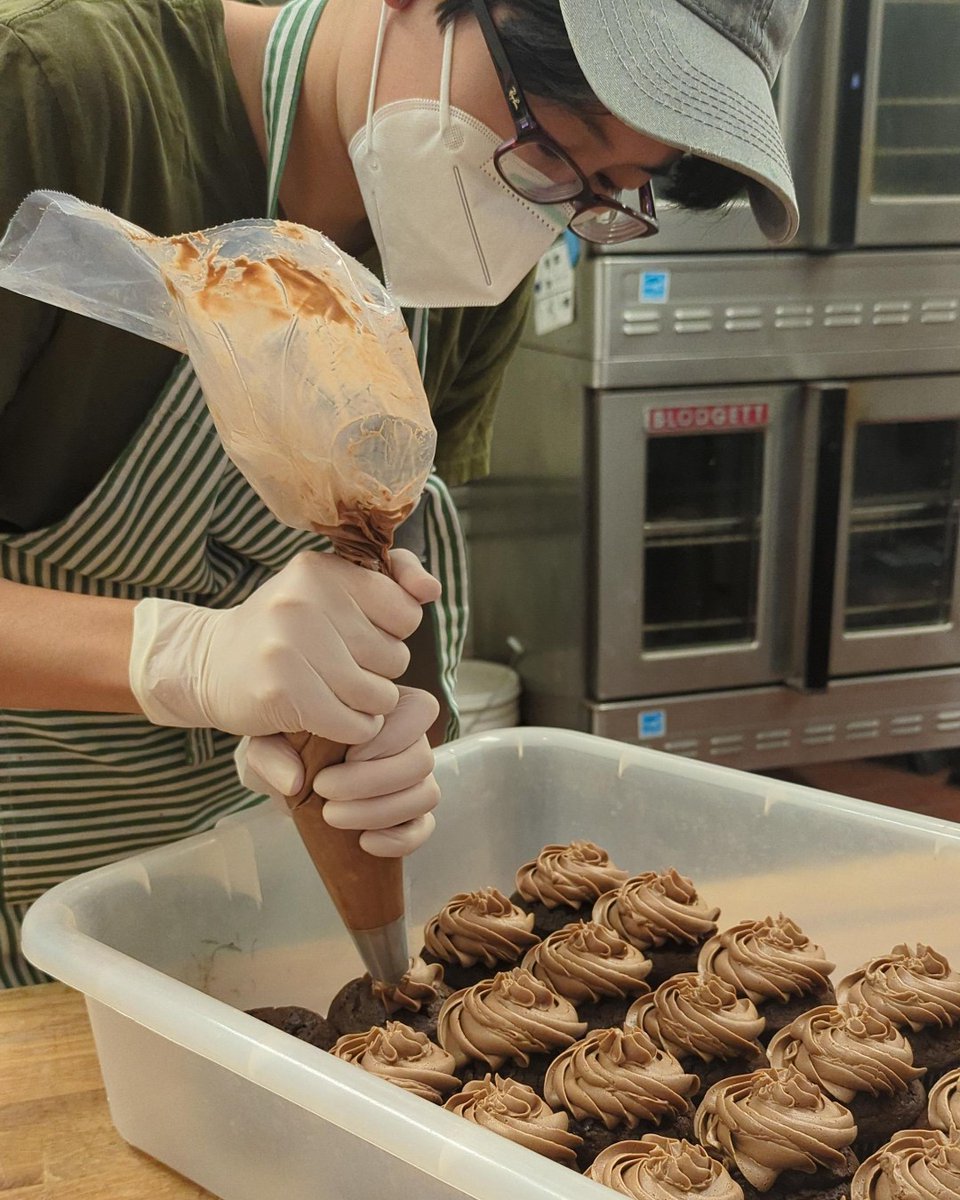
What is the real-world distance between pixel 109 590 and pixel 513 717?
1.67 metres

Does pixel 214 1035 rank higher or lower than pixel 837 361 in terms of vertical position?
lower

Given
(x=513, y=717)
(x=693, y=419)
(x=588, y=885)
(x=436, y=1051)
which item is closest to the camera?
(x=436, y=1051)

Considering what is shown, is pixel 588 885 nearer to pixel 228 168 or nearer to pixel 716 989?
pixel 716 989

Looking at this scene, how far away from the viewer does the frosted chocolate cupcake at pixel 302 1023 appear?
1.12 m

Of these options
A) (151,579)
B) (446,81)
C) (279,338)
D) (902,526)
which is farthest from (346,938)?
(902,526)

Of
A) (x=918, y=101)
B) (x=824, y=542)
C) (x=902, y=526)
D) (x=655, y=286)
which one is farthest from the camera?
(x=902, y=526)

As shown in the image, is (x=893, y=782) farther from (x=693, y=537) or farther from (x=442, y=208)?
(x=442, y=208)

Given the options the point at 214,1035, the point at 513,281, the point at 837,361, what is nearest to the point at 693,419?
the point at 837,361

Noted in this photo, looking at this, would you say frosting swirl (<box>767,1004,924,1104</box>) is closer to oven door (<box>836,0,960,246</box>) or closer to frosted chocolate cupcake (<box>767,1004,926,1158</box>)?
frosted chocolate cupcake (<box>767,1004,926,1158</box>)

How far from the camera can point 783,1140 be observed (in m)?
0.92

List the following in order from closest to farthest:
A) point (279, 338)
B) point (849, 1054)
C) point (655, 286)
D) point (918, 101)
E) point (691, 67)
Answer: point (279, 338), point (691, 67), point (849, 1054), point (655, 286), point (918, 101)

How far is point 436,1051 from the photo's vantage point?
104 centimetres

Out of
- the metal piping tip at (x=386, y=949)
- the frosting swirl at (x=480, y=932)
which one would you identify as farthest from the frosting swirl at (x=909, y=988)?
the metal piping tip at (x=386, y=949)

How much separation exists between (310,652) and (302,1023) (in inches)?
19.0
